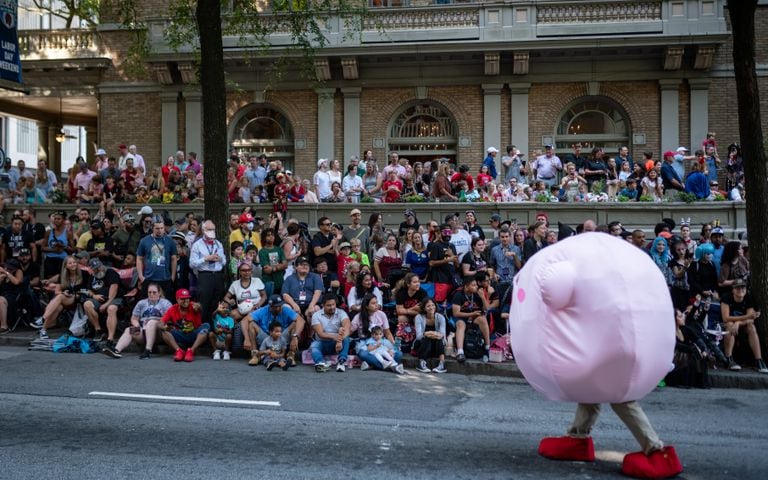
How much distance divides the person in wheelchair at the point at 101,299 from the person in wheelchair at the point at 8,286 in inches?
67.8

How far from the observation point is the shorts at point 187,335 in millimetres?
12641

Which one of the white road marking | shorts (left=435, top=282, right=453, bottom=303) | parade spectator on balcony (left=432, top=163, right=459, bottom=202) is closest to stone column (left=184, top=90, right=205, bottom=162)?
parade spectator on balcony (left=432, top=163, right=459, bottom=202)

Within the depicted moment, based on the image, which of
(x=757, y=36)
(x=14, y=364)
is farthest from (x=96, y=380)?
(x=757, y=36)

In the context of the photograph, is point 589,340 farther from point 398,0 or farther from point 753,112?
point 398,0

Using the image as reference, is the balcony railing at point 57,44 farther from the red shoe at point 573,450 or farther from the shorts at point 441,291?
the red shoe at point 573,450

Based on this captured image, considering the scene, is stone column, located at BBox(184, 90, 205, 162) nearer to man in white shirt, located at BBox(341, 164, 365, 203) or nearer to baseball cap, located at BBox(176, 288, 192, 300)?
man in white shirt, located at BBox(341, 164, 365, 203)

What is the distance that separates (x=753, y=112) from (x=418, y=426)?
7.67 m

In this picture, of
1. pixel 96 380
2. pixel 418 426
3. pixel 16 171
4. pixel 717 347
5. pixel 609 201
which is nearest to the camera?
pixel 418 426

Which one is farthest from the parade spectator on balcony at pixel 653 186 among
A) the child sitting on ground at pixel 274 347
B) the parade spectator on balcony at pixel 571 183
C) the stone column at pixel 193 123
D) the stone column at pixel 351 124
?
the stone column at pixel 193 123

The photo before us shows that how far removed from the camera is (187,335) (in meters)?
12.7

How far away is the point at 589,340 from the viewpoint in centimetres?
573

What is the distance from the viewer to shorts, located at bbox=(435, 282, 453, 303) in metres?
13.0

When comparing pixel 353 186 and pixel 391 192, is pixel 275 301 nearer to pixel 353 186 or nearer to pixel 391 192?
pixel 391 192

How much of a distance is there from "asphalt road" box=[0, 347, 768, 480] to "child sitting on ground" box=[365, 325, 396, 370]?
0.82 ft
